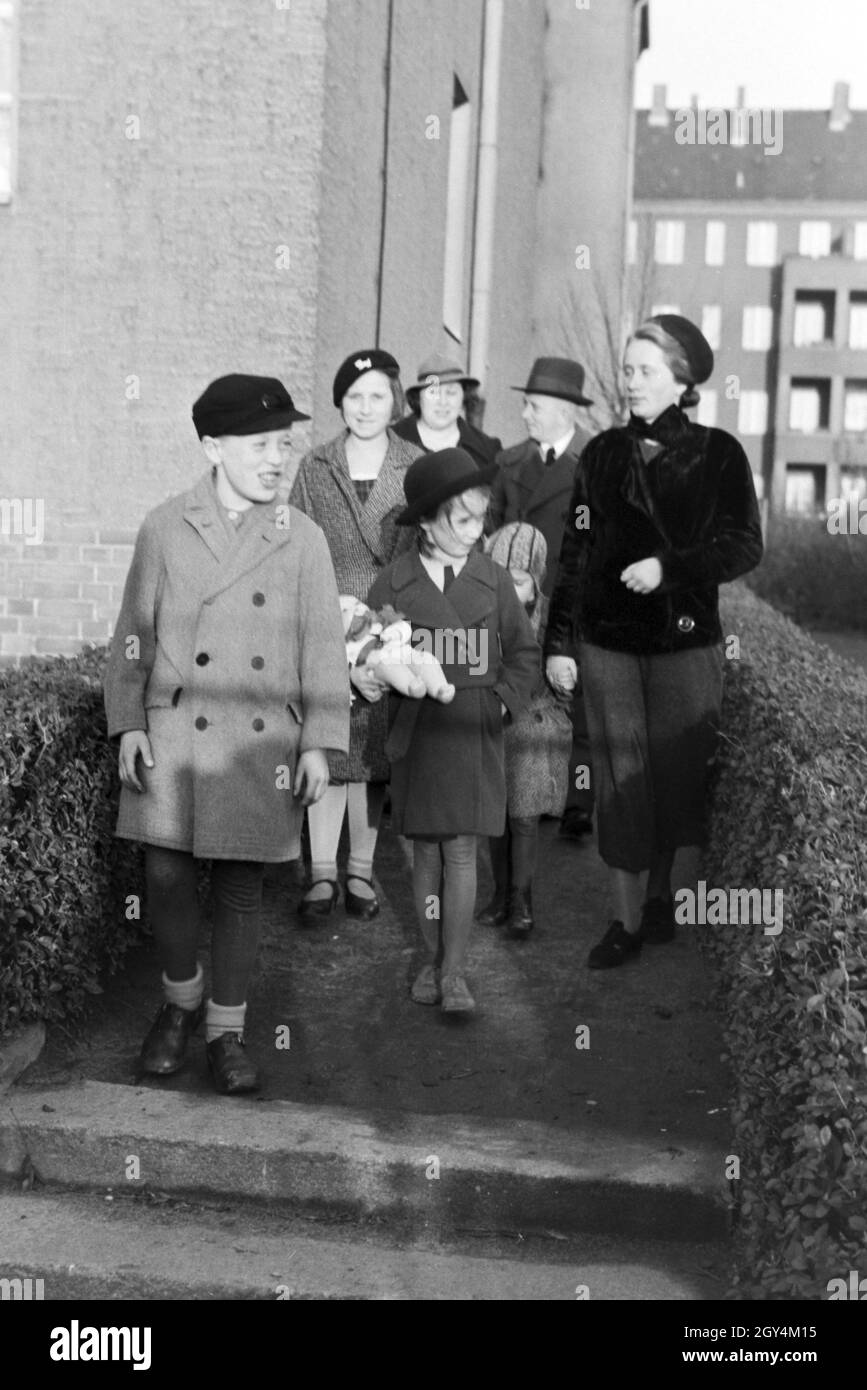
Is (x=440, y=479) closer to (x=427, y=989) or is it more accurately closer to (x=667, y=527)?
(x=667, y=527)

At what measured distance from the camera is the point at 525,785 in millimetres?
6699

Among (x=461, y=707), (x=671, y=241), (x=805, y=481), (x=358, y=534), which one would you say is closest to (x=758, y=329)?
(x=671, y=241)

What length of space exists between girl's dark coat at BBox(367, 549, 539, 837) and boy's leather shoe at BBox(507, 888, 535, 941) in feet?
2.64

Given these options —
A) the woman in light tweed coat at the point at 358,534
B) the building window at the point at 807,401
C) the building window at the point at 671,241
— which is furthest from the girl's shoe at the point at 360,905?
the building window at the point at 671,241

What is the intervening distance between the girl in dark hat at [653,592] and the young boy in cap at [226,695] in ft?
4.21

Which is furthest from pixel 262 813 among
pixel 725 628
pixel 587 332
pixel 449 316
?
pixel 587 332

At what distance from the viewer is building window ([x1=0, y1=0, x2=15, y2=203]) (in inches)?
380

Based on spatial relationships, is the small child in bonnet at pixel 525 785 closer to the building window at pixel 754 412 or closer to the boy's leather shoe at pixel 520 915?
the boy's leather shoe at pixel 520 915

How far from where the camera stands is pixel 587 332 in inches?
941

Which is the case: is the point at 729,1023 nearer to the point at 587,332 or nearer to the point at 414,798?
the point at 414,798

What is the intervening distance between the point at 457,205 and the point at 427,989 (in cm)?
1043

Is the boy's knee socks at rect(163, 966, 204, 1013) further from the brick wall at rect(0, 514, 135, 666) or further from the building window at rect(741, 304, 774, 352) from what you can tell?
the building window at rect(741, 304, 774, 352)

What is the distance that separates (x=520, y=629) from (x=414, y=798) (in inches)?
26.9

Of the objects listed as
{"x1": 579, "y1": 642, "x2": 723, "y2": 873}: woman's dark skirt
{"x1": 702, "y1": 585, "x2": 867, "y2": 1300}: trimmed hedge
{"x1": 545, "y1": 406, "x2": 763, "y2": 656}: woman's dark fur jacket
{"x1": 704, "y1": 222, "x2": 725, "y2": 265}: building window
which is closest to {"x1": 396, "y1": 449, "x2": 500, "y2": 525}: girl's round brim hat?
{"x1": 545, "y1": 406, "x2": 763, "y2": 656}: woman's dark fur jacket
